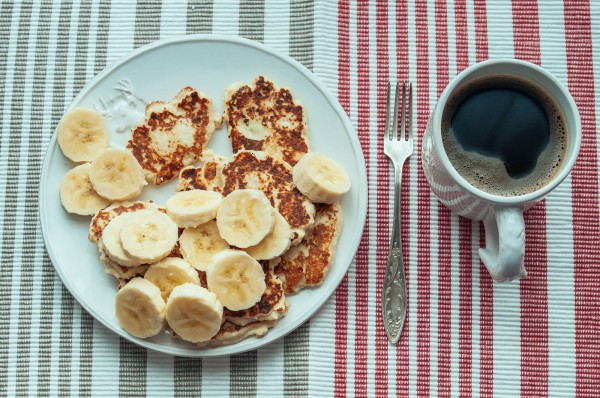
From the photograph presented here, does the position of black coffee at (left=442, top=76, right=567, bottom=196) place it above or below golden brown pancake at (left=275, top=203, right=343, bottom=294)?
above

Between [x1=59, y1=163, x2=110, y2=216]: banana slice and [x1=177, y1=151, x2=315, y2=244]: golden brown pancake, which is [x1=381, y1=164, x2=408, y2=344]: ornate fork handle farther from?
[x1=59, y1=163, x2=110, y2=216]: banana slice

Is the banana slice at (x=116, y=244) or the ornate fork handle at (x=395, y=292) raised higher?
the banana slice at (x=116, y=244)

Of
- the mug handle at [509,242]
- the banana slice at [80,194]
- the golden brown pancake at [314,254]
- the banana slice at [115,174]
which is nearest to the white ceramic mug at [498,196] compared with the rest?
the mug handle at [509,242]

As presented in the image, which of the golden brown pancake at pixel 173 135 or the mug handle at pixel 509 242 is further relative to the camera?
the golden brown pancake at pixel 173 135

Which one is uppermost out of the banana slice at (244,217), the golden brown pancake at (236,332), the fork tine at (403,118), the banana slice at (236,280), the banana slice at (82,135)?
the fork tine at (403,118)

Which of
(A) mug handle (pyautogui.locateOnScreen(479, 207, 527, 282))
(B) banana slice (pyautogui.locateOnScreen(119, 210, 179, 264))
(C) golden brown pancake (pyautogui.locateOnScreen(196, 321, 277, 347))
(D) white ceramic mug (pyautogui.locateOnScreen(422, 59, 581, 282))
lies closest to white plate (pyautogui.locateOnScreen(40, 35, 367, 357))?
(C) golden brown pancake (pyautogui.locateOnScreen(196, 321, 277, 347))

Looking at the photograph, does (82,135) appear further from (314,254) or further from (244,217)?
(314,254)

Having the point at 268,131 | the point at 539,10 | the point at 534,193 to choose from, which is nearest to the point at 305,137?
the point at 268,131

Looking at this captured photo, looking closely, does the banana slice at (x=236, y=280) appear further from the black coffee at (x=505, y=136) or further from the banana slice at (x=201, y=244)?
the black coffee at (x=505, y=136)
